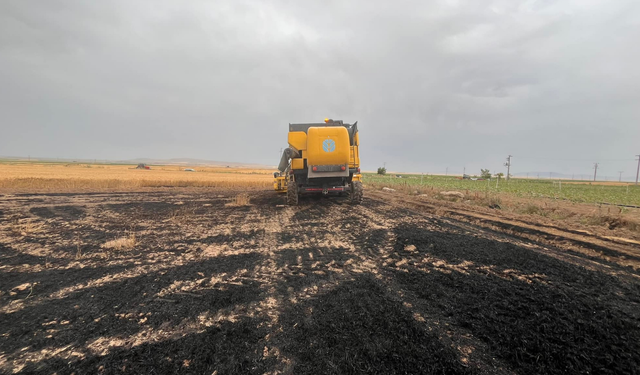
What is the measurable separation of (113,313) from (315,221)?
5.58 meters

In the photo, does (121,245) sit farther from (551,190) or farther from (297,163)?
(551,190)

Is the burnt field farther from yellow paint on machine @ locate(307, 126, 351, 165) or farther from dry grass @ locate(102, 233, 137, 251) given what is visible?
yellow paint on machine @ locate(307, 126, 351, 165)

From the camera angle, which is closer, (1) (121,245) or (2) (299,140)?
(1) (121,245)

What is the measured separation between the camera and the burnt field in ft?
6.83

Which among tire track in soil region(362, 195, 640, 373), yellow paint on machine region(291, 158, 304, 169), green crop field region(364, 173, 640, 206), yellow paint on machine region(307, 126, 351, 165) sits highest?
yellow paint on machine region(307, 126, 351, 165)

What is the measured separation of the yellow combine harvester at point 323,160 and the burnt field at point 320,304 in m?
4.62

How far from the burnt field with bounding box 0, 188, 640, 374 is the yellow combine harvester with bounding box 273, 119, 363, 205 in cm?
462

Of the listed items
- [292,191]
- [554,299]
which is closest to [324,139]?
[292,191]

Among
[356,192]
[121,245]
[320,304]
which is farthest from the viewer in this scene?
[356,192]

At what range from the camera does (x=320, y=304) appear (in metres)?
2.99

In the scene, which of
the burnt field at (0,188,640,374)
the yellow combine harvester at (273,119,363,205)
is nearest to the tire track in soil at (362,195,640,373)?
the burnt field at (0,188,640,374)

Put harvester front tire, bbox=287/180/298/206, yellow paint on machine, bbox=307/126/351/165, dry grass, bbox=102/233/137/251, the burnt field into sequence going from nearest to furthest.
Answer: the burnt field → dry grass, bbox=102/233/137/251 → yellow paint on machine, bbox=307/126/351/165 → harvester front tire, bbox=287/180/298/206

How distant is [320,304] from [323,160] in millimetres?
7544

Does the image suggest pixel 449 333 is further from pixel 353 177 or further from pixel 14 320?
pixel 353 177
